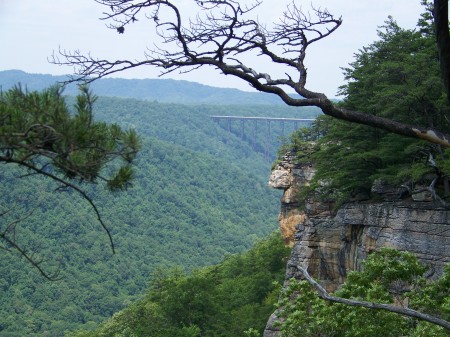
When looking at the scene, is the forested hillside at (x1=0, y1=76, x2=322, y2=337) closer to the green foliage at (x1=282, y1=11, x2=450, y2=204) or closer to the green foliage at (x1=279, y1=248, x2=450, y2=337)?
the green foliage at (x1=282, y1=11, x2=450, y2=204)

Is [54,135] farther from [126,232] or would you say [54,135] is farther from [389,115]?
[126,232]

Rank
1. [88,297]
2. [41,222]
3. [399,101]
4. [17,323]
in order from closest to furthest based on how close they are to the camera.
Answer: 1. [399,101]
2. [17,323]
3. [88,297]
4. [41,222]

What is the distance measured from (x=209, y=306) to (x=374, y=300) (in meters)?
21.5

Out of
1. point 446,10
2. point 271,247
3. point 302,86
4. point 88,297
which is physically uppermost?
point 446,10

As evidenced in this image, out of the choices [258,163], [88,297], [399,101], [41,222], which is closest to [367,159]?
[399,101]

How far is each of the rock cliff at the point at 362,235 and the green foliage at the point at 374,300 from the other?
163 cm

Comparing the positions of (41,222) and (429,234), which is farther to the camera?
(41,222)

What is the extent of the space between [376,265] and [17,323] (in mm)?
53315

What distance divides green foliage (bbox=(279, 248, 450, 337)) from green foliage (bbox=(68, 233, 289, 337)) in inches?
623

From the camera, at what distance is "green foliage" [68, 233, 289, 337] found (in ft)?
104

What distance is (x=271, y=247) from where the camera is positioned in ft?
129

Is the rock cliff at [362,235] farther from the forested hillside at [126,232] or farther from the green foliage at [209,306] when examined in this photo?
the forested hillside at [126,232]

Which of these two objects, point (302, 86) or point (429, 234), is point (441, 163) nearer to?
point (429, 234)

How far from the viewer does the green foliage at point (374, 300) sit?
37.2 ft
